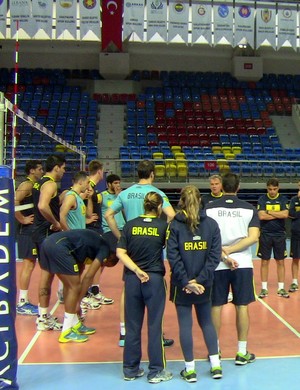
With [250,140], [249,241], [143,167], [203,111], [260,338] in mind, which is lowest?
[260,338]

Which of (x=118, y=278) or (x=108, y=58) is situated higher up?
(x=108, y=58)

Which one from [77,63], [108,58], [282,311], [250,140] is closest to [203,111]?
[250,140]

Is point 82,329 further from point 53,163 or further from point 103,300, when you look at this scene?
point 53,163

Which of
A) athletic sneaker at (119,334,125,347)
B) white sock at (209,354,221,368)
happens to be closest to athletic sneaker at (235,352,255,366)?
white sock at (209,354,221,368)

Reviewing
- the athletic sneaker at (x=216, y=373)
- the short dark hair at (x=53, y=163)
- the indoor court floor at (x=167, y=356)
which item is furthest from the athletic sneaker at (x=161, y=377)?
the short dark hair at (x=53, y=163)

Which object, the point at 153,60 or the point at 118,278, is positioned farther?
the point at 153,60

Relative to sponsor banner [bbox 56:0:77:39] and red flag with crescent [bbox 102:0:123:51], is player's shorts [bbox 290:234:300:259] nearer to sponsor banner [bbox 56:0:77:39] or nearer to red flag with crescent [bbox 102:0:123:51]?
sponsor banner [bbox 56:0:77:39]

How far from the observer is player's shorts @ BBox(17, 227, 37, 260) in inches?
224

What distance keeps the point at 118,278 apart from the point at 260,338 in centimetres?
367

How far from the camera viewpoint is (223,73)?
23.3 m

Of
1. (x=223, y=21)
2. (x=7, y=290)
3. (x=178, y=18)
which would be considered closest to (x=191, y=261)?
(x=7, y=290)

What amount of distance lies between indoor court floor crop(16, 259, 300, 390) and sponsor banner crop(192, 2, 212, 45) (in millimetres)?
13756

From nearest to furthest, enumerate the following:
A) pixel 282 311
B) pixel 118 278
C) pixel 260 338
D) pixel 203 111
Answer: pixel 260 338 < pixel 282 311 < pixel 118 278 < pixel 203 111

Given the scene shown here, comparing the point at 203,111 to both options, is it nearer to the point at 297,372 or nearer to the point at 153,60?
the point at 153,60
